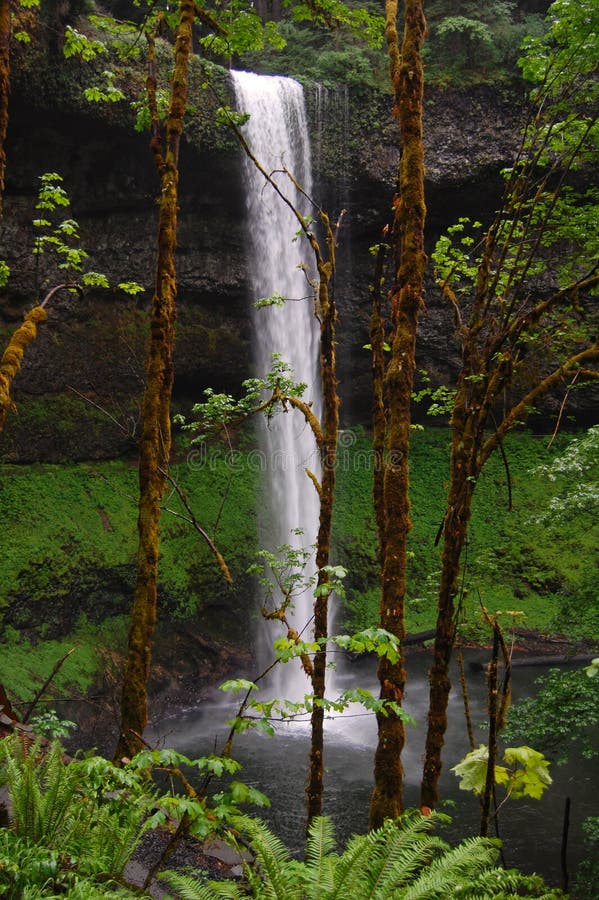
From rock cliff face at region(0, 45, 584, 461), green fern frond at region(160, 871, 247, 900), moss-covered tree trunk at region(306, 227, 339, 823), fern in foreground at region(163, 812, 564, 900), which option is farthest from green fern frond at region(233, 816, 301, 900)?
rock cliff face at region(0, 45, 584, 461)

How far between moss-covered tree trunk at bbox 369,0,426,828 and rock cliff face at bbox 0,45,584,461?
38.1 feet

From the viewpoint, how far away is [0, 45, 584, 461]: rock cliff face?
14.4 m

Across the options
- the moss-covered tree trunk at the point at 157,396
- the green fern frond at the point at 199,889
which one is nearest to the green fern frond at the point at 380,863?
the green fern frond at the point at 199,889

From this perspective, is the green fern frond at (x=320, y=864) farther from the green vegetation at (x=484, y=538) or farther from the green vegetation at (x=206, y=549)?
the green vegetation at (x=484, y=538)

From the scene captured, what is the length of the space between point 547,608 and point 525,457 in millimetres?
4810

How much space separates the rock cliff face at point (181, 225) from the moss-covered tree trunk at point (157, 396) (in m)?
10.0

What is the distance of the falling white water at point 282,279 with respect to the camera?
50.8ft

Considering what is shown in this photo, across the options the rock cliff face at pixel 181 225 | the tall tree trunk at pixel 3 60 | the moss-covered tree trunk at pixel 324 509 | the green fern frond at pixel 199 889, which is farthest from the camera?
the rock cliff face at pixel 181 225

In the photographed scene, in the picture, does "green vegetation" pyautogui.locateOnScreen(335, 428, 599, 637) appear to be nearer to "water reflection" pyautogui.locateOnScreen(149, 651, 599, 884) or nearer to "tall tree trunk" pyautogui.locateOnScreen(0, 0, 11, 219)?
"water reflection" pyautogui.locateOnScreen(149, 651, 599, 884)

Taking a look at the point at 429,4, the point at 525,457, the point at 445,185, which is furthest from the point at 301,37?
the point at 525,457

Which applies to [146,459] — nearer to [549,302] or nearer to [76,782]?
[76,782]

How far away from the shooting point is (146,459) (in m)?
4.80

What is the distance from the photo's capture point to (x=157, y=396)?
189 inches

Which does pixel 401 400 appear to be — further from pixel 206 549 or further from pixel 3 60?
pixel 206 549
